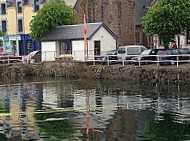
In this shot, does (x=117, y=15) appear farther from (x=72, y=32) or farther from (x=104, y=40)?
(x=72, y=32)

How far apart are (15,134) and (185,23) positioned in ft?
94.8

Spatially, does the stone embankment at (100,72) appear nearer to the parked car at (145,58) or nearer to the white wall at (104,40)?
the parked car at (145,58)

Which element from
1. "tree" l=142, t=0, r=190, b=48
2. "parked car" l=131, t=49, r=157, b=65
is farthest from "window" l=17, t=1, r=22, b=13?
"parked car" l=131, t=49, r=157, b=65

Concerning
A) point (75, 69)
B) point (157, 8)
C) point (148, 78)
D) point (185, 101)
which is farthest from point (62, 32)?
point (185, 101)

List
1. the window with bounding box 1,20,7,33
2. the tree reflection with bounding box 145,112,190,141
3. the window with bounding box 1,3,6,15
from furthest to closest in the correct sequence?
the window with bounding box 1,3,6,15
the window with bounding box 1,20,7,33
the tree reflection with bounding box 145,112,190,141

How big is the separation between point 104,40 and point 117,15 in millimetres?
12774

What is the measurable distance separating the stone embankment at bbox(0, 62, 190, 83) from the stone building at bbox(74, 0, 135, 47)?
16.2 meters

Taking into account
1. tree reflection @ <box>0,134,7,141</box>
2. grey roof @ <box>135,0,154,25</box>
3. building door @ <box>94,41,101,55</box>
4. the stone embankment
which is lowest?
tree reflection @ <box>0,134,7,141</box>

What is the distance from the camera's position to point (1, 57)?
2196 inches

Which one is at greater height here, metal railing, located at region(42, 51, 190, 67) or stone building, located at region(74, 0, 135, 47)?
stone building, located at region(74, 0, 135, 47)

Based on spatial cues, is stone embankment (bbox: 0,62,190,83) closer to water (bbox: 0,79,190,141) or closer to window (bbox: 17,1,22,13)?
water (bbox: 0,79,190,141)

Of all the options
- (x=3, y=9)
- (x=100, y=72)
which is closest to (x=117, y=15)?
(x=3, y=9)

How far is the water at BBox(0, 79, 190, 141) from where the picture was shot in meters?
17.7

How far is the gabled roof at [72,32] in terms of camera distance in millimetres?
49625
